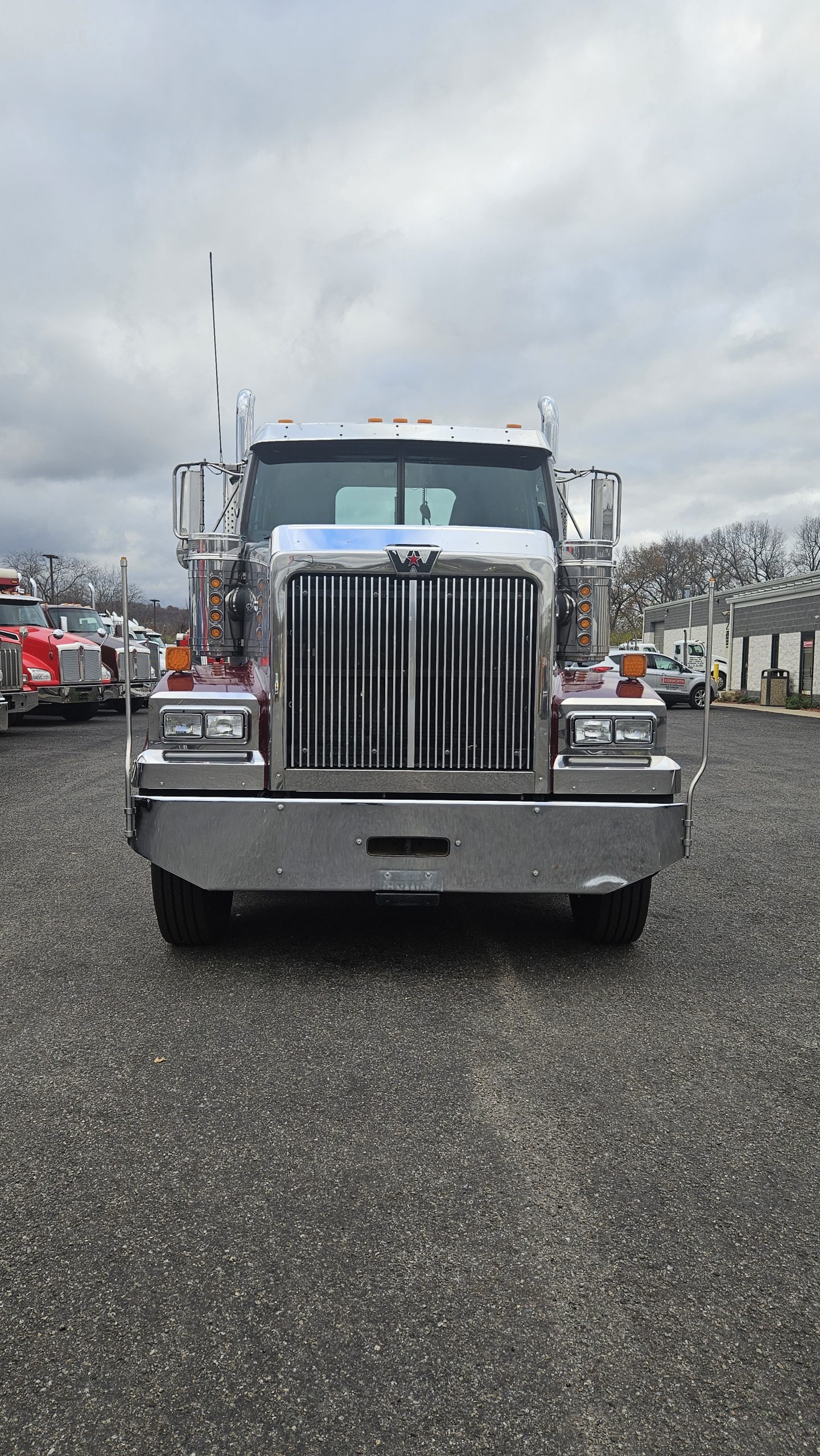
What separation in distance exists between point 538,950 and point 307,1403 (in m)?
3.23

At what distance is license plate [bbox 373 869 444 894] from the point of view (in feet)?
14.7

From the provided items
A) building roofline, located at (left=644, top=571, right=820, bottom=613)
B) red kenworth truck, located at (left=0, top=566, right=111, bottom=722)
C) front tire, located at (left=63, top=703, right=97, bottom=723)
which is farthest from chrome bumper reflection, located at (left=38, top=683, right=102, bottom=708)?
building roofline, located at (left=644, top=571, right=820, bottom=613)

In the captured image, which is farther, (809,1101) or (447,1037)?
(447,1037)

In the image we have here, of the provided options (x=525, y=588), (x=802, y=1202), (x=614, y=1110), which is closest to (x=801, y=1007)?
(x=614, y=1110)

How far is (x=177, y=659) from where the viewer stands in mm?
4836

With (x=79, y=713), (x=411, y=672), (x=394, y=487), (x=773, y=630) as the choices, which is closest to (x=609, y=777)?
(x=411, y=672)

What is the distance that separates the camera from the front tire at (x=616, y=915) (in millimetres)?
4934

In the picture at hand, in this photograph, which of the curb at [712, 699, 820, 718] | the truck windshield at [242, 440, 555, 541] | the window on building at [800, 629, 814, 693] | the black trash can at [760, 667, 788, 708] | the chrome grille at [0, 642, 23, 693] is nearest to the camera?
the truck windshield at [242, 440, 555, 541]

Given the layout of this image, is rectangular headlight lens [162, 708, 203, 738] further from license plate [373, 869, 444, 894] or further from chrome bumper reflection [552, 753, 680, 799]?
chrome bumper reflection [552, 753, 680, 799]

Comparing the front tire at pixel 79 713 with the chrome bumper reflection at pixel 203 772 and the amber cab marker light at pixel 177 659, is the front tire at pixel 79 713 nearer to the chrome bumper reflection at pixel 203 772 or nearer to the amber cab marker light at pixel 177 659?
the amber cab marker light at pixel 177 659

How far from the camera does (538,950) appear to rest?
16.9ft

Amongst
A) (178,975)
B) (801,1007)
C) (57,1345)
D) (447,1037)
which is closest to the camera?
(57,1345)

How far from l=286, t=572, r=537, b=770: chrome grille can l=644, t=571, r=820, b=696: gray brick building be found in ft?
97.7

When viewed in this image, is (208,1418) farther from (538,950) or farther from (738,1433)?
(538,950)
